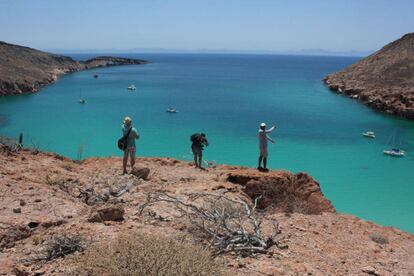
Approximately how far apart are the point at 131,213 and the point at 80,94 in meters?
60.7

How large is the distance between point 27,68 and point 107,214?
80973 mm

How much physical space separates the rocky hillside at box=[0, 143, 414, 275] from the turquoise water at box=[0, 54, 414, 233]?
10001 millimetres

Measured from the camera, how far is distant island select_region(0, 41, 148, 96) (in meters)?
65.4

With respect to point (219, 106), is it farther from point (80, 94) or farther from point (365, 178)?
point (365, 178)

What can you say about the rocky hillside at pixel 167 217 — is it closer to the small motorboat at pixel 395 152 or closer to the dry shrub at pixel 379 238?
the dry shrub at pixel 379 238

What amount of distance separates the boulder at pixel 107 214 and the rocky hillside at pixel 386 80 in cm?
4798

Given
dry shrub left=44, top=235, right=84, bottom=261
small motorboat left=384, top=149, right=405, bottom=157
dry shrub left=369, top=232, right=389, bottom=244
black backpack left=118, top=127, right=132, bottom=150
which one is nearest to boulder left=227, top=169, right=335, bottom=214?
dry shrub left=369, top=232, right=389, bottom=244

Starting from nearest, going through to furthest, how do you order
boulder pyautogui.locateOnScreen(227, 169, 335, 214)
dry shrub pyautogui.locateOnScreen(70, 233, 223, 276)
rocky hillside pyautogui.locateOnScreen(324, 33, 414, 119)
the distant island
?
dry shrub pyautogui.locateOnScreen(70, 233, 223, 276)
boulder pyautogui.locateOnScreen(227, 169, 335, 214)
rocky hillside pyautogui.locateOnScreen(324, 33, 414, 119)
the distant island

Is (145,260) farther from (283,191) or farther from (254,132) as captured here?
(254,132)

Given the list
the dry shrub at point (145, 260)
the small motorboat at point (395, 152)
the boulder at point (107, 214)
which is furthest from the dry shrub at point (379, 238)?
the small motorboat at point (395, 152)

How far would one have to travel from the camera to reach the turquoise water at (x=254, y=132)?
25.2 metres

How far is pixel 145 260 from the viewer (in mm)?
5031

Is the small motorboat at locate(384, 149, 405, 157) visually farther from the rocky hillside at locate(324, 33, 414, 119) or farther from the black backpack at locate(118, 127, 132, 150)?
the black backpack at locate(118, 127, 132, 150)

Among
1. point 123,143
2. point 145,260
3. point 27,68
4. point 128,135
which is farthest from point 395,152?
point 27,68
